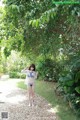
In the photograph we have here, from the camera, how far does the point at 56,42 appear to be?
9984 mm

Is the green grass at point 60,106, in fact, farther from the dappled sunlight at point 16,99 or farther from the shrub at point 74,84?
the dappled sunlight at point 16,99

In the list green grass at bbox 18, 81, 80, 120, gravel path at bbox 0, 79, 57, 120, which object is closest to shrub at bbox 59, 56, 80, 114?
green grass at bbox 18, 81, 80, 120

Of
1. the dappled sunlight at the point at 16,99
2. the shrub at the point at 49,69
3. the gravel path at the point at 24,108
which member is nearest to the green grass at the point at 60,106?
the gravel path at the point at 24,108

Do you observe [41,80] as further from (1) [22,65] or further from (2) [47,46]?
(2) [47,46]

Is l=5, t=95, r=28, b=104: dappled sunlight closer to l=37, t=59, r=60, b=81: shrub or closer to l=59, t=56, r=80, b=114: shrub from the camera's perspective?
l=59, t=56, r=80, b=114: shrub

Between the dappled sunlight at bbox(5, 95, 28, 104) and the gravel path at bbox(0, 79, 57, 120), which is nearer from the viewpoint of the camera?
the gravel path at bbox(0, 79, 57, 120)

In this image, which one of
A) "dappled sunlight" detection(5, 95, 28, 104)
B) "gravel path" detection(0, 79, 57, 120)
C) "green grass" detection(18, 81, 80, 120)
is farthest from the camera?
"dappled sunlight" detection(5, 95, 28, 104)

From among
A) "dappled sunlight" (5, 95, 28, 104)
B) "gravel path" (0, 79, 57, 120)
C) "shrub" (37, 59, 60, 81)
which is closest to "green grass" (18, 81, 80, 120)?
"gravel path" (0, 79, 57, 120)

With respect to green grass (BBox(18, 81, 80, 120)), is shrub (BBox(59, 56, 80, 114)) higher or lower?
higher

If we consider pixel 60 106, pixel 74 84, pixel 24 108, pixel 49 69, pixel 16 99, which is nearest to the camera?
pixel 74 84

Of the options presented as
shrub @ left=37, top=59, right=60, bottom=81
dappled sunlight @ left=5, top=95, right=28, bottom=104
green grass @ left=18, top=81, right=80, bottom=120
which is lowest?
green grass @ left=18, top=81, right=80, bottom=120

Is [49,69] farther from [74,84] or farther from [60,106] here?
[74,84]

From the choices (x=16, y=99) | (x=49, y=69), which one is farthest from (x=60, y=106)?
(x=49, y=69)

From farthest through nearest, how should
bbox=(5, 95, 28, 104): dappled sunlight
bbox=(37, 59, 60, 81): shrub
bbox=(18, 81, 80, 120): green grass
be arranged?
bbox=(37, 59, 60, 81): shrub < bbox=(5, 95, 28, 104): dappled sunlight < bbox=(18, 81, 80, 120): green grass
